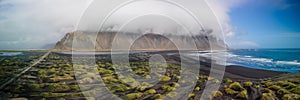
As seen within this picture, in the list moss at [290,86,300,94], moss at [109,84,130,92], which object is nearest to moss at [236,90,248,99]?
moss at [290,86,300,94]

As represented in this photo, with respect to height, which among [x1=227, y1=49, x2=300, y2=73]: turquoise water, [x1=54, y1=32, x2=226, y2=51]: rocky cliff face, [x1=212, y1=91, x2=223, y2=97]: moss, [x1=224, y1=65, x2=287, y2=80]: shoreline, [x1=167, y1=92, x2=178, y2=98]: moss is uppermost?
[x1=54, y1=32, x2=226, y2=51]: rocky cliff face

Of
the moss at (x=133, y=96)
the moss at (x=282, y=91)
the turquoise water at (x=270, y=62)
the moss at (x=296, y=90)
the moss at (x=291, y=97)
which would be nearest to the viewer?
the moss at (x=291, y=97)

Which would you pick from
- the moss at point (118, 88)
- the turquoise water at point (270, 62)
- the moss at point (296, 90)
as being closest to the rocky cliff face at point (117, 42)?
the turquoise water at point (270, 62)

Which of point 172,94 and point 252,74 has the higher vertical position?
point 252,74

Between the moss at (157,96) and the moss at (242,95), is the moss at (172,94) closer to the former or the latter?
the moss at (157,96)

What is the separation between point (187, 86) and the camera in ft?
61.1

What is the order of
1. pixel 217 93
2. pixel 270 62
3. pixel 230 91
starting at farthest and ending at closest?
1. pixel 270 62
2. pixel 230 91
3. pixel 217 93

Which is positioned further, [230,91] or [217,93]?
[230,91]

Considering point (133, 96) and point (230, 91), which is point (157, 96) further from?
point (230, 91)

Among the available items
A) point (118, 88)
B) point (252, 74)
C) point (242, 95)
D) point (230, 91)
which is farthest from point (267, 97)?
point (118, 88)

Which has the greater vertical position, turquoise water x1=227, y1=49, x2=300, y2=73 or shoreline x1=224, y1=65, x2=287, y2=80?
turquoise water x1=227, y1=49, x2=300, y2=73

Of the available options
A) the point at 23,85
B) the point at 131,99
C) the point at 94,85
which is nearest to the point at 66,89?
the point at 94,85

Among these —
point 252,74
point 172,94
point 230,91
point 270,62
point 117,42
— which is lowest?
point 172,94

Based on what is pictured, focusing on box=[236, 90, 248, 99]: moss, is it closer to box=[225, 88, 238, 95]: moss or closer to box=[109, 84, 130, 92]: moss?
box=[225, 88, 238, 95]: moss
